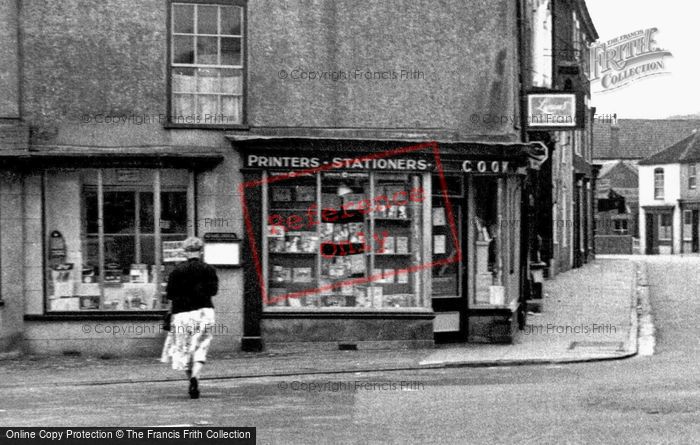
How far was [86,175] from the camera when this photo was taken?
16.8 metres

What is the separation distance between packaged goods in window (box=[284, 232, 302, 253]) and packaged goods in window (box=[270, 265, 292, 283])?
0.29m

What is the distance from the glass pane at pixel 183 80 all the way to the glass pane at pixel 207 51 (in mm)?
235

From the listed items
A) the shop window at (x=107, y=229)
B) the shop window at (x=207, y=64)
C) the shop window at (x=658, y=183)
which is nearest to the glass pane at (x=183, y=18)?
the shop window at (x=207, y=64)

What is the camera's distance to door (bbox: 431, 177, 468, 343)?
58.9ft

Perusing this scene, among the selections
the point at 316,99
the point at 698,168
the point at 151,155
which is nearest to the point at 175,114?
the point at 151,155

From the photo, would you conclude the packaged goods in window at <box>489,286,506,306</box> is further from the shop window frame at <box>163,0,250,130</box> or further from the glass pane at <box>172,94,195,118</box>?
the glass pane at <box>172,94,195,118</box>

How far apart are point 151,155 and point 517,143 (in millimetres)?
5494

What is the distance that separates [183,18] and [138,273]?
12.7ft

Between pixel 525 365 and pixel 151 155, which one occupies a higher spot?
pixel 151 155

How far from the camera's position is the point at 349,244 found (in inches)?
683

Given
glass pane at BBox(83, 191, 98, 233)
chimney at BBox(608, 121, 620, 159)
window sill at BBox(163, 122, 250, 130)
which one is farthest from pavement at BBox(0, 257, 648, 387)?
chimney at BBox(608, 121, 620, 159)

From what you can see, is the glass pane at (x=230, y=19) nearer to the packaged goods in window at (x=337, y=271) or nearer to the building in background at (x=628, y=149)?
the packaged goods in window at (x=337, y=271)

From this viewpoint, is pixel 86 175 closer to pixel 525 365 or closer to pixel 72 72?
pixel 72 72

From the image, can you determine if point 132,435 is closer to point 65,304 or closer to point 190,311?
point 190,311
